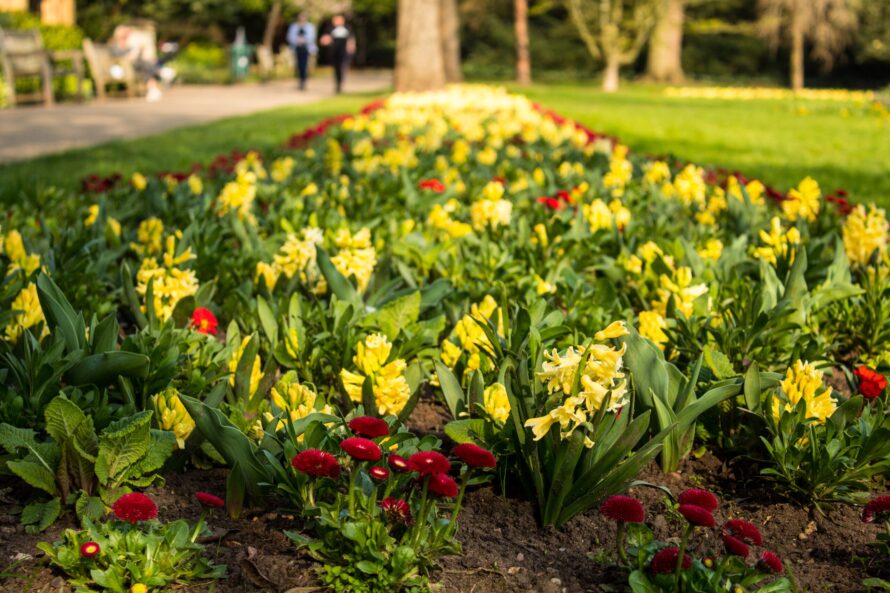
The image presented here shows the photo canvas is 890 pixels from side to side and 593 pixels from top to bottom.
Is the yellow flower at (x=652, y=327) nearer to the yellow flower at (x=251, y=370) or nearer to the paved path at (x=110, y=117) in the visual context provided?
the yellow flower at (x=251, y=370)

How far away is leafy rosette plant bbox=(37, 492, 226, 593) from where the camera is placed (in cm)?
211

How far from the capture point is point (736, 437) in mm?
2975

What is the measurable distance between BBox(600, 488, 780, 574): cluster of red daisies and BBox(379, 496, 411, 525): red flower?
0.45 metres

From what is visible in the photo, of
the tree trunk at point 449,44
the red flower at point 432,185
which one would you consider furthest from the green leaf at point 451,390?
the tree trunk at point 449,44

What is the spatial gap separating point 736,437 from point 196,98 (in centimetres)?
1962

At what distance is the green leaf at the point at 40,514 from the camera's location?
2.42 metres

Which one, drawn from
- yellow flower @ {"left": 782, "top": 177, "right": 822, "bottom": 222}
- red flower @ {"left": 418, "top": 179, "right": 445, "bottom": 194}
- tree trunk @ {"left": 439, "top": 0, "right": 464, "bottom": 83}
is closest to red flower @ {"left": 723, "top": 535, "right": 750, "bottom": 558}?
yellow flower @ {"left": 782, "top": 177, "right": 822, "bottom": 222}

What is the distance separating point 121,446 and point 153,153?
7.74m

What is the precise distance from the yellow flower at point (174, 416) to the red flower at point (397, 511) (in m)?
0.74

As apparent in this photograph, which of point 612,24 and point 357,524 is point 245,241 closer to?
point 357,524

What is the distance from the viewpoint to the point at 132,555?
2.16 metres

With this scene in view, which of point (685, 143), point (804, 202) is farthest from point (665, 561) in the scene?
point (685, 143)

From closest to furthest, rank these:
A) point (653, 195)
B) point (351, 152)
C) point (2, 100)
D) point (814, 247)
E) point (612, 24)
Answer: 1. point (814, 247)
2. point (653, 195)
3. point (351, 152)
4. point (2, 100)
5. point (612, 24)

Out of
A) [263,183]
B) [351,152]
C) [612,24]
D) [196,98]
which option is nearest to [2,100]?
[196,98]
